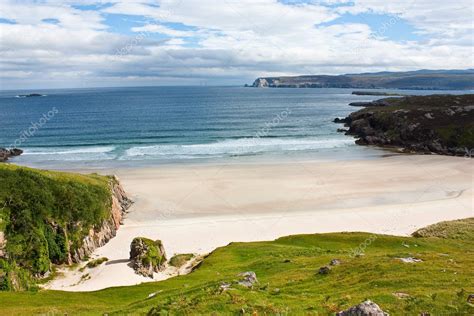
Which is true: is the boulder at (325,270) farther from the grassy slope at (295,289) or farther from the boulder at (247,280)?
the boulder at (247,280)

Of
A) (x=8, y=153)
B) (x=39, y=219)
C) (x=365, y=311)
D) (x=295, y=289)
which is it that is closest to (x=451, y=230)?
(x=295, y=289)

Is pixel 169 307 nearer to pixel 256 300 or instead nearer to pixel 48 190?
pixel 256 300

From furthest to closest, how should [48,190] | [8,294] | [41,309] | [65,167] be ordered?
[65,167] < [48,190] < [8,294] < [41,309]

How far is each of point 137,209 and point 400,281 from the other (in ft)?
150

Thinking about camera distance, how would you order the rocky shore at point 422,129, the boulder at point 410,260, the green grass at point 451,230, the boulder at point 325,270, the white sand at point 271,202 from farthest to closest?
1. the rocky shore at point 422,129
2. the white sand at point 271,202
3. the green grass at point 451,230
4. the boulder at point 410,260
5. the boulder at point 325,270

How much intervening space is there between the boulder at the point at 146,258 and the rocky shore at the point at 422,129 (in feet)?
295

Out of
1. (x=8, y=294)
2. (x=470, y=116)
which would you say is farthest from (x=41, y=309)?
(x=470, y=116)

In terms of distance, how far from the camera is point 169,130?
144 meters

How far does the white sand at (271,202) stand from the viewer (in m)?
48.3

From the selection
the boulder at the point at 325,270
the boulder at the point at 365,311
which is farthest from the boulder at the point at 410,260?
the boulder at the point at 365,311

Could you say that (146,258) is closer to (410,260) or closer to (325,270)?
(325,270)

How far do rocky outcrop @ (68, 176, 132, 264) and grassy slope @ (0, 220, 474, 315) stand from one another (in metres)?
12.0

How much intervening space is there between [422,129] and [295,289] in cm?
11145

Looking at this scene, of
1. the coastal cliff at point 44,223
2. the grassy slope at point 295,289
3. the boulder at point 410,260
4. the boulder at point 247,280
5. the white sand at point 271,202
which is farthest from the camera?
the white sand at point 271,202
